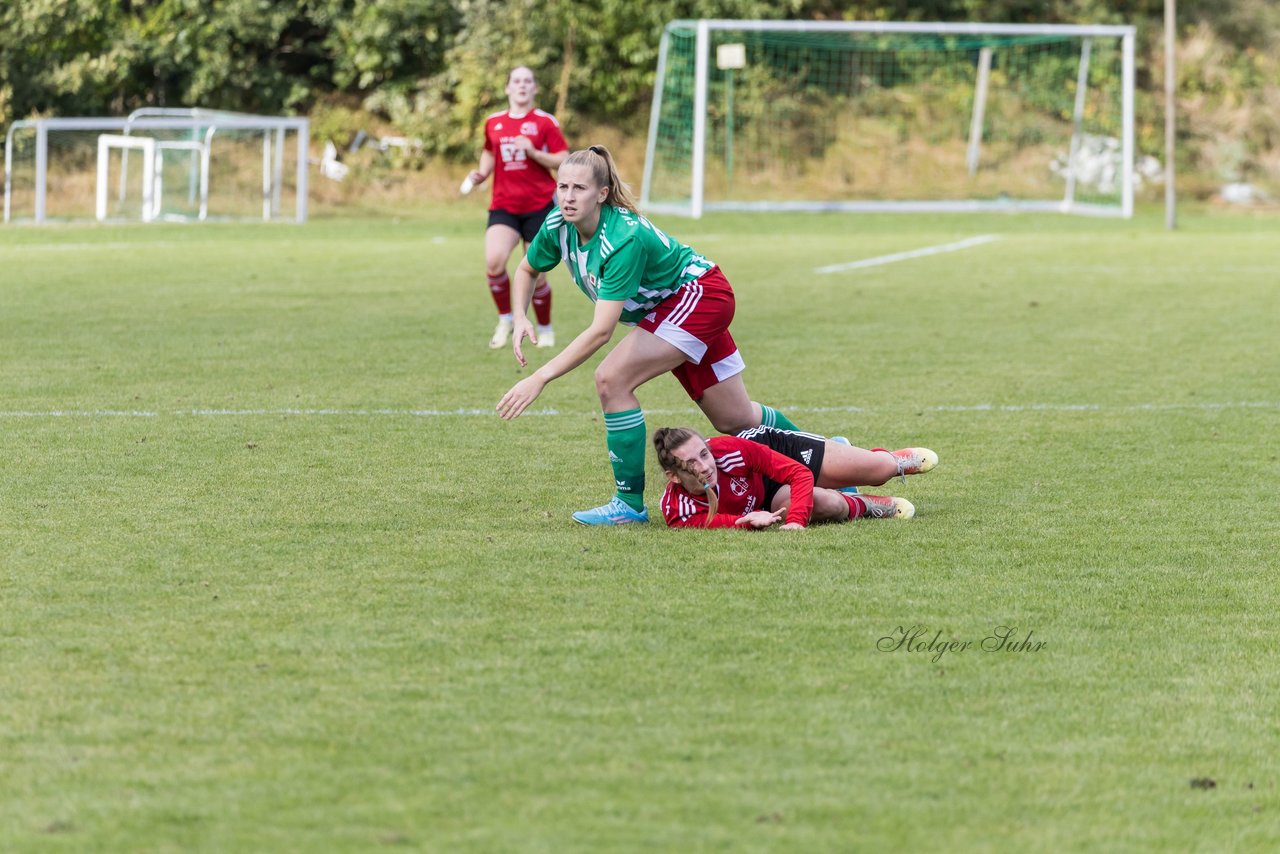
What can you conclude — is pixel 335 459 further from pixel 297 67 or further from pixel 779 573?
pixel 297 67

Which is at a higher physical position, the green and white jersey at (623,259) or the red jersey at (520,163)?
the red jersey at (520,163)

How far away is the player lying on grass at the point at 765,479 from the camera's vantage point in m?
6.09

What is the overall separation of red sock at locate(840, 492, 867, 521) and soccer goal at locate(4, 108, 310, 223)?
20.3 m

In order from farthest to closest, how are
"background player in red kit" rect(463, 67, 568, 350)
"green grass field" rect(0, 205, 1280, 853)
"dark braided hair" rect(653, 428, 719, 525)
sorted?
"background player in red kit" rect(463, 67, 568, 350), "dark braided hair" rect(653, 428, 719, 525), "green grass field" rect(0, 205, 1280, 853)

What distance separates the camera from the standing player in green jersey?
6137 mm

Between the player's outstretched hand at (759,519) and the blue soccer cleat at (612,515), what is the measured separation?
1.36 feet

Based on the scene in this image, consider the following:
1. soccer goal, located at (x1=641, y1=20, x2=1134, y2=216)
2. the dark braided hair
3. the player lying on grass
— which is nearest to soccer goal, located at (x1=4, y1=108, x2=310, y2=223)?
soccer goal, located at (x1=641, y1=20, x2=1134, y2=216)

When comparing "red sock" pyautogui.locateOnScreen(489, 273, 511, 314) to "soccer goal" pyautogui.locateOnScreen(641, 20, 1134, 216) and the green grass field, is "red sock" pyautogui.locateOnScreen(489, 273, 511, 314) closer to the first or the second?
the green grass field

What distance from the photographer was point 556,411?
9.27m

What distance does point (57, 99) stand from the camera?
96.2ft

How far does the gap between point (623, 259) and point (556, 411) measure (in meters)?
3.17

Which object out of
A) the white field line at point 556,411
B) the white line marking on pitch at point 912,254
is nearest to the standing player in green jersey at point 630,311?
the white field line at point 556,411

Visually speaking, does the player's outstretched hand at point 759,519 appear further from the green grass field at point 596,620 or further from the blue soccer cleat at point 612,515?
the blue soccer cleat at point 612,515

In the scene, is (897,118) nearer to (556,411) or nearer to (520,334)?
(556,411)
